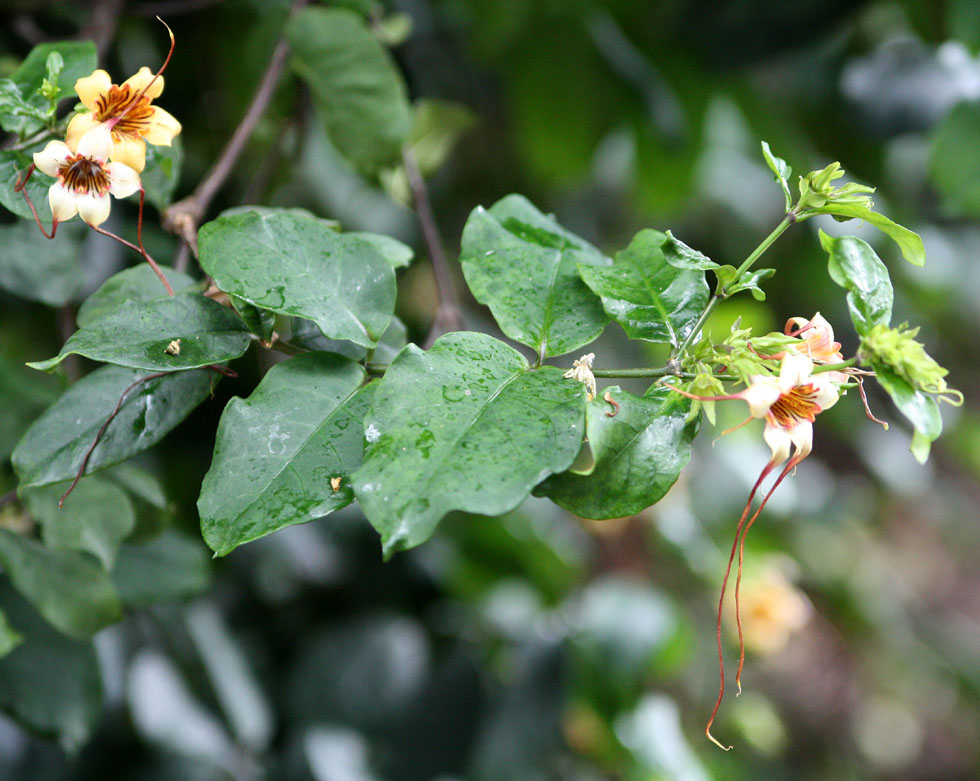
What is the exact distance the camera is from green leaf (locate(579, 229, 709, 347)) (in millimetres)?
290

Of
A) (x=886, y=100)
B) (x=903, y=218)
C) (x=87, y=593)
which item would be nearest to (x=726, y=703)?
(x=903, y=218)

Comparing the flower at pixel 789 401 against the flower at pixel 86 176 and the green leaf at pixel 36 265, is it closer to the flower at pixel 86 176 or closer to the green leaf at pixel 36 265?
the flower at pixel 86 176

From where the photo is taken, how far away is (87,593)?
375 mm

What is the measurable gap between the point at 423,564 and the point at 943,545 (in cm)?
159

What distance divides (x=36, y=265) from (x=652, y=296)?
31 cm

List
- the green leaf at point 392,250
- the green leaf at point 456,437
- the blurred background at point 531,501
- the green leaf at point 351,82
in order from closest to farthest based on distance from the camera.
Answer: the green leaf at point 456,437
the green leaf at point 392,250
the green leaf at point 351,82
the blurred background at point 531,501

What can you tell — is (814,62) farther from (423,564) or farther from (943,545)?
(943,545)

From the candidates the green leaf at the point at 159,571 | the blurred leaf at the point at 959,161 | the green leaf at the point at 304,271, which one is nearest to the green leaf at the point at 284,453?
the green leaf at the point at 304,271

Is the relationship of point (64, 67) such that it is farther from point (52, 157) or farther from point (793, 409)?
point (793, 409)

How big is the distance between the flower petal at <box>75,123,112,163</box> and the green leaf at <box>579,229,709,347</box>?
7.2 inches

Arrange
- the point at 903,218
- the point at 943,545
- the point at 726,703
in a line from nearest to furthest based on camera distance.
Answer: the point at 903,218 → the point at 726,703 → the point at 943,545

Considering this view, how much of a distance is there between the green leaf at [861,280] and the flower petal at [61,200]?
27cm

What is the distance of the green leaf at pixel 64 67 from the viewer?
313 millimetres

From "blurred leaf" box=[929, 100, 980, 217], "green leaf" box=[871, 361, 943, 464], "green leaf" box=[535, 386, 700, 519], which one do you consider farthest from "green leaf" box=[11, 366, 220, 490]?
"blurred leaf" box=[929, 100, 980, 217]
